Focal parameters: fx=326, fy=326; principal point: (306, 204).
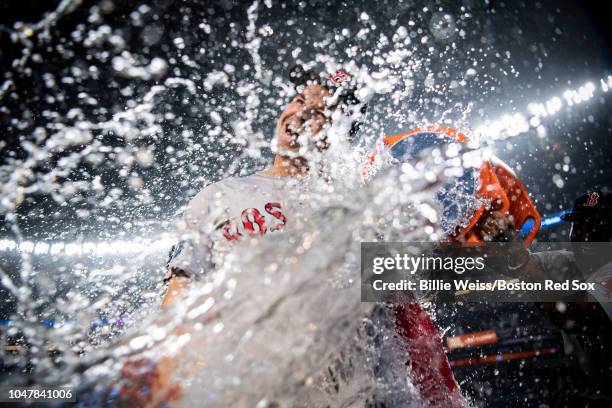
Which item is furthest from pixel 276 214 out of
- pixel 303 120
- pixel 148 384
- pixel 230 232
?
pixel 148 384

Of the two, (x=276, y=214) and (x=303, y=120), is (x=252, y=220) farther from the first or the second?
(x=303, y=120)

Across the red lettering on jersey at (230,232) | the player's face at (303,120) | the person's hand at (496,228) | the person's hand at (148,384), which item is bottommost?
the person's hand at (496,228)

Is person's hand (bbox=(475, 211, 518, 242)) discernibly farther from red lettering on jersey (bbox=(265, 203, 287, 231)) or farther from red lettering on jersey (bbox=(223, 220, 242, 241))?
red lettering on jersey (bbox=(223, 220, 242, 241))

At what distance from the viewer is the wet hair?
2737mm

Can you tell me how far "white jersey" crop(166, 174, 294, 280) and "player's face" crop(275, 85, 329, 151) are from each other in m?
0.42

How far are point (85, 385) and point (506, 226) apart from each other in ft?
8.05

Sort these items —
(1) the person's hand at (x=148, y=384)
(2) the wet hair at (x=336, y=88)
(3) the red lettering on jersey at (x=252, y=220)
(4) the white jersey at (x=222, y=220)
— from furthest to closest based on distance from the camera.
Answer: (2) the wet hair at (x=336, y=88) → (3) the red lettering on jersey at (x=252, y=220) → (4) the white jersey at (x=222, y=220) → (1) the person's hand at (x=148, y=384)

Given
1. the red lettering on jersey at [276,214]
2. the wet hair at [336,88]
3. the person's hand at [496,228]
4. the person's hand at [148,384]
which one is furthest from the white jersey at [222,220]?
the person's hand at [496,228]

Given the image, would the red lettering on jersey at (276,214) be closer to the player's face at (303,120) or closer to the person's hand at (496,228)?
the player's face at (303,120)

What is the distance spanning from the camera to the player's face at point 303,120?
2408 millimetres

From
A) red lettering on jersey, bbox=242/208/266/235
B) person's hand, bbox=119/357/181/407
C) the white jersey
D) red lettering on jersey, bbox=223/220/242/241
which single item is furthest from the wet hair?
person's hand, bbox=119/357/181/407

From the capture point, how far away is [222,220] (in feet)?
6.65

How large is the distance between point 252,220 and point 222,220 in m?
0.19

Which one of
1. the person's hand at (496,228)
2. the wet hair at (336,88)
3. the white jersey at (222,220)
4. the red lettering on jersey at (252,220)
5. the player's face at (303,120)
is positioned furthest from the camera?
the wet hair at (336,88)
